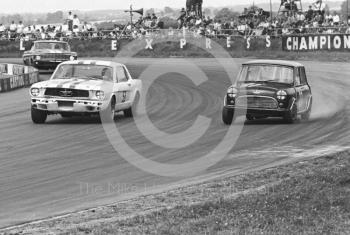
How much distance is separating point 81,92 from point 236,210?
348 inches

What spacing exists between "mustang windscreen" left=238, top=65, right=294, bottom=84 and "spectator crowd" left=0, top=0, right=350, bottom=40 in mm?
21348

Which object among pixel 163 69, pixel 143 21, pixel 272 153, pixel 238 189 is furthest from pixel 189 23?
pixel 238 189

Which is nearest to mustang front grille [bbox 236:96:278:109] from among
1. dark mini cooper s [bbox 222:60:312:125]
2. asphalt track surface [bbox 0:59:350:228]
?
dark mini cooper s [bbox 222:60:312:125]

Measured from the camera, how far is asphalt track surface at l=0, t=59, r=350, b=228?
30.0ft

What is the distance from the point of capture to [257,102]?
53.2 ft

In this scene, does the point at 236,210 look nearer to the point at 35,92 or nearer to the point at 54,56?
the point at 35,92

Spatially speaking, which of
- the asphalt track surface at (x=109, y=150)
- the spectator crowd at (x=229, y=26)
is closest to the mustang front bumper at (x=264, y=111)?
the asphalt track surface at (x=109, y=150)

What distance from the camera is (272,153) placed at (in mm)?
12570

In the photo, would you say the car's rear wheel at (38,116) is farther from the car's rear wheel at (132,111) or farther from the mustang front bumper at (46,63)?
the mustang front bumper at (46,63)

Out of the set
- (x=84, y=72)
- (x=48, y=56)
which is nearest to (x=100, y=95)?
(x=84, y=72)

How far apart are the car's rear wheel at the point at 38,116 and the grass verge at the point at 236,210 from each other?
23.4 feet

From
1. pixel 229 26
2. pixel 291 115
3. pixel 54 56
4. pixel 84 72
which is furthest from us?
pixel 229 26

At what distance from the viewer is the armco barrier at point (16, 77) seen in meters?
26.3

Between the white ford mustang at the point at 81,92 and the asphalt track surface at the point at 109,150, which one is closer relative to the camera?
the asphalt track surface at the point at 109,150
